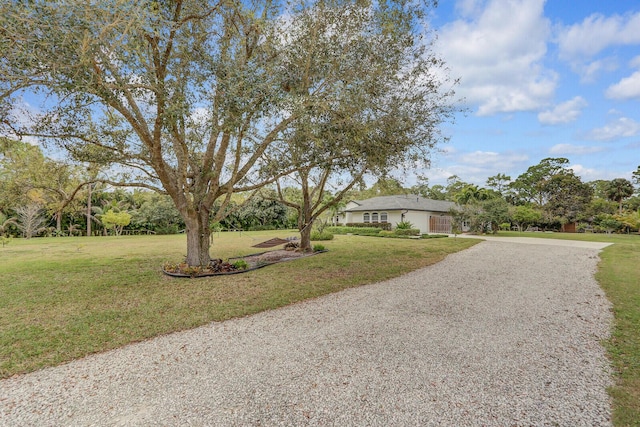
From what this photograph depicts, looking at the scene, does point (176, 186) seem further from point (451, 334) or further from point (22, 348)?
point (451, 334)

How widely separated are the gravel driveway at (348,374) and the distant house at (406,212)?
2275 centimetres

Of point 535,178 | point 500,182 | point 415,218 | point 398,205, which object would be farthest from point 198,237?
point 535,178

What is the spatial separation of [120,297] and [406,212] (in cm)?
2505

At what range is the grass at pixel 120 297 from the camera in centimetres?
424

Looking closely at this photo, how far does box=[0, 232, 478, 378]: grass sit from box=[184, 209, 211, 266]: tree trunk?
1022 millimetres

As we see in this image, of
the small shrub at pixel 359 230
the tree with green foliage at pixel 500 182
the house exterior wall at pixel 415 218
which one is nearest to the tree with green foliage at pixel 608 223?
the tree with green foliage at pixel 500 182

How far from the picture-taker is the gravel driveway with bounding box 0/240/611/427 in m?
2.65

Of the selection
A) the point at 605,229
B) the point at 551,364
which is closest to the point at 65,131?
the point at 551,364

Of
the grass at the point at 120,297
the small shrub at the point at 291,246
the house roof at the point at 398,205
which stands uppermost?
the house roof at the point at 398,205

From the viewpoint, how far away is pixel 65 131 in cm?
684

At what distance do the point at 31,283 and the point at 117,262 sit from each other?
369 centimetres

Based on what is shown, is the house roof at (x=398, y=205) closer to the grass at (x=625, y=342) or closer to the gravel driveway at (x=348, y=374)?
the grass at (x=625, y=342)

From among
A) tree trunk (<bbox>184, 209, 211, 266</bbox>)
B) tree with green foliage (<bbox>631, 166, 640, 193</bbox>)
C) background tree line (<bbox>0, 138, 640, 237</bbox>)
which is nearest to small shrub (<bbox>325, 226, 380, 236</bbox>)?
background tree line (<bbox>0, 138, 640, 237</bbox>)

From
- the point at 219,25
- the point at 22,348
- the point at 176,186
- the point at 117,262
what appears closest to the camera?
the point at 22,348
